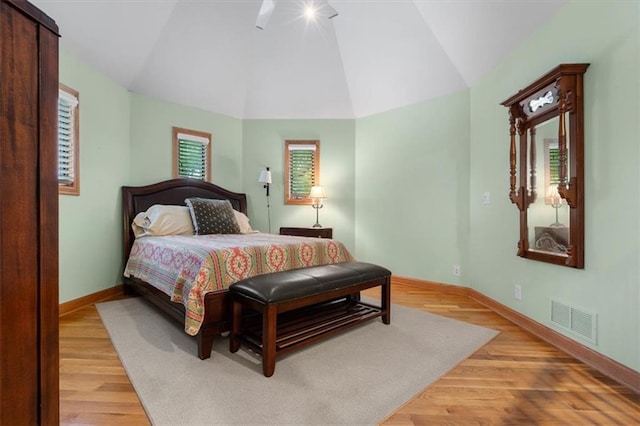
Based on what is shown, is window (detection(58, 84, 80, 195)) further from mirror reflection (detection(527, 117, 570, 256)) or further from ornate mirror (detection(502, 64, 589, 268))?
mirror reflection (detection(527, 117, 570, 256))

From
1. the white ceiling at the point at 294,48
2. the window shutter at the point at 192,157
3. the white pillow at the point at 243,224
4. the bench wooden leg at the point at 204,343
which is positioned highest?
the white ceiling at the point at 294,48

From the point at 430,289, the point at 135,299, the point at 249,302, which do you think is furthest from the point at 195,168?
the point at 430,289

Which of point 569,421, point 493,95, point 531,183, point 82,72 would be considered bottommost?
point 569,421

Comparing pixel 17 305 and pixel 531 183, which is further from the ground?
pixel 531 183

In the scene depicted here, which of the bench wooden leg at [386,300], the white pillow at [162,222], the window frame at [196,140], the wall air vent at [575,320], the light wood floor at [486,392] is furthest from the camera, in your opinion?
the window frame at [196,140]

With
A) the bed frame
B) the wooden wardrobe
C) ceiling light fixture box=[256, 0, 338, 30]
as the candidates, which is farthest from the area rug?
ceiling light fixture box=[256, 0, 338, 30]

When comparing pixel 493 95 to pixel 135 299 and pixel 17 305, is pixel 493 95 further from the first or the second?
pixel 135 299

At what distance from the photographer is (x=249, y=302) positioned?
6.40 feet

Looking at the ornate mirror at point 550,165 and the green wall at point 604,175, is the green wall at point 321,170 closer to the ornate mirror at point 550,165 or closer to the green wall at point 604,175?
the ornate mirror at point 550,165

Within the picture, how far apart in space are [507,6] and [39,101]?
3204 millimetres

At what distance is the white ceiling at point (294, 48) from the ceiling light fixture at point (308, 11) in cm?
6

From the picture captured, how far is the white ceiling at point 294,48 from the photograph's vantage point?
2818 mm

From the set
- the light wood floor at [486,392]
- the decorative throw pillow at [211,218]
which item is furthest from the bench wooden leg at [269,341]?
the decorative throw pillow at [211,218]

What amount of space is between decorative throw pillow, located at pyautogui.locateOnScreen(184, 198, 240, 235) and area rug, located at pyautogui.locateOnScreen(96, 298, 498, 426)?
110 cm
